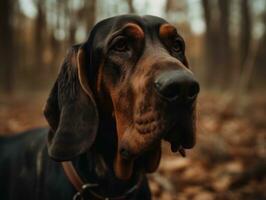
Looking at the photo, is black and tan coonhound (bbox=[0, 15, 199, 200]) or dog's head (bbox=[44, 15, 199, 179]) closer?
dog's head (bbox=[44, 15, 199, 179])

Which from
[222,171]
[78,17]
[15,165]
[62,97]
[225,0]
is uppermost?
[62,97]

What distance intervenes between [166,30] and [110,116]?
0.76 metres

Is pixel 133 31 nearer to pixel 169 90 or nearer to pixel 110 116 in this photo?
pixel 110 116

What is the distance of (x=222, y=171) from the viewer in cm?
543

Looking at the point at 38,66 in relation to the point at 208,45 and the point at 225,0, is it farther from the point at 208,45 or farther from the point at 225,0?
the point at 225,0

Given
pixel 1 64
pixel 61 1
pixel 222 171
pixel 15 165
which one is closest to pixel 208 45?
pixel 1 64

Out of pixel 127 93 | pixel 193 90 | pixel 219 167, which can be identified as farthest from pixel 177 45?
pixel 219 167

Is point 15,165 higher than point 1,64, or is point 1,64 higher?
point 15,165

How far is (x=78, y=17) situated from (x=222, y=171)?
22127 millimetres

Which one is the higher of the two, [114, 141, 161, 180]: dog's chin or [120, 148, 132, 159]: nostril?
[120, 148, 132, 159]: nostril

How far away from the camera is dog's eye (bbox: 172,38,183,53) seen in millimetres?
3309

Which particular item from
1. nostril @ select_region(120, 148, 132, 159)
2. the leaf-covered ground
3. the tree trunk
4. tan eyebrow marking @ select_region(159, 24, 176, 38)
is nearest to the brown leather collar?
nostril @ select_region(120, 148, 132, 159)

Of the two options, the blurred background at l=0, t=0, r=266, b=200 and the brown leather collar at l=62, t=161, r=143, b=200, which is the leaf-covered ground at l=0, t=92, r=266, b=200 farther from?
the brown leather collar at l=62, t=161, r=143, b=200

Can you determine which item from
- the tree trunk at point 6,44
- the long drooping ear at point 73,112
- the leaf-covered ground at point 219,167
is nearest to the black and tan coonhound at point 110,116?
the long drooping ear at point 73,112
